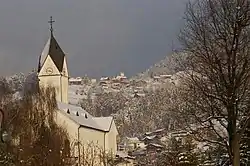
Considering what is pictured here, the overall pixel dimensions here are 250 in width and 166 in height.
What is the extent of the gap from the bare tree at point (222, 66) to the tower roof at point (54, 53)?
196ft

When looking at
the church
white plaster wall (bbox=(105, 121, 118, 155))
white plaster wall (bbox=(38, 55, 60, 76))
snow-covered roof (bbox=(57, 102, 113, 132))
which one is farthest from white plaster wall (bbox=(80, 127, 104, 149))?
white plaster wall (bbox=(38, 55, 60, 76))

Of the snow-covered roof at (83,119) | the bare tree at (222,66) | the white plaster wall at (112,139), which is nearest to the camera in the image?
the bare tree at (222,66)

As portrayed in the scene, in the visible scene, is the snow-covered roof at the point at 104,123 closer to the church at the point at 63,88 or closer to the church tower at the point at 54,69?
the church at the point at 63,88

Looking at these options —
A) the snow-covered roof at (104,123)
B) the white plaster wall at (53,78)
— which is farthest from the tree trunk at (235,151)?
the white plaster wall at (53,78)

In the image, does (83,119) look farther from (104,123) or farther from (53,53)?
(53,53)

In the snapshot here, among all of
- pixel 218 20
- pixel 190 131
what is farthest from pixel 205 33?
pixel 190 131

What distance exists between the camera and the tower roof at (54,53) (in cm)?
7575

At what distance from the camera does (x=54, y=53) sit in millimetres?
77062

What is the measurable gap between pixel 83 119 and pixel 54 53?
10.9 metres

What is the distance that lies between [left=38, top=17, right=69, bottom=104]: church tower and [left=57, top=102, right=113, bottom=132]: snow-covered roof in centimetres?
275

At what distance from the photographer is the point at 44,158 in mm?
35906

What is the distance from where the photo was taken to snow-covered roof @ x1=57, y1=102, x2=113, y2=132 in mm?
68000

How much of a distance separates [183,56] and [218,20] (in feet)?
5.31

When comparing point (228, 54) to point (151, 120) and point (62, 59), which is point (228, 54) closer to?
point (62, 59)
